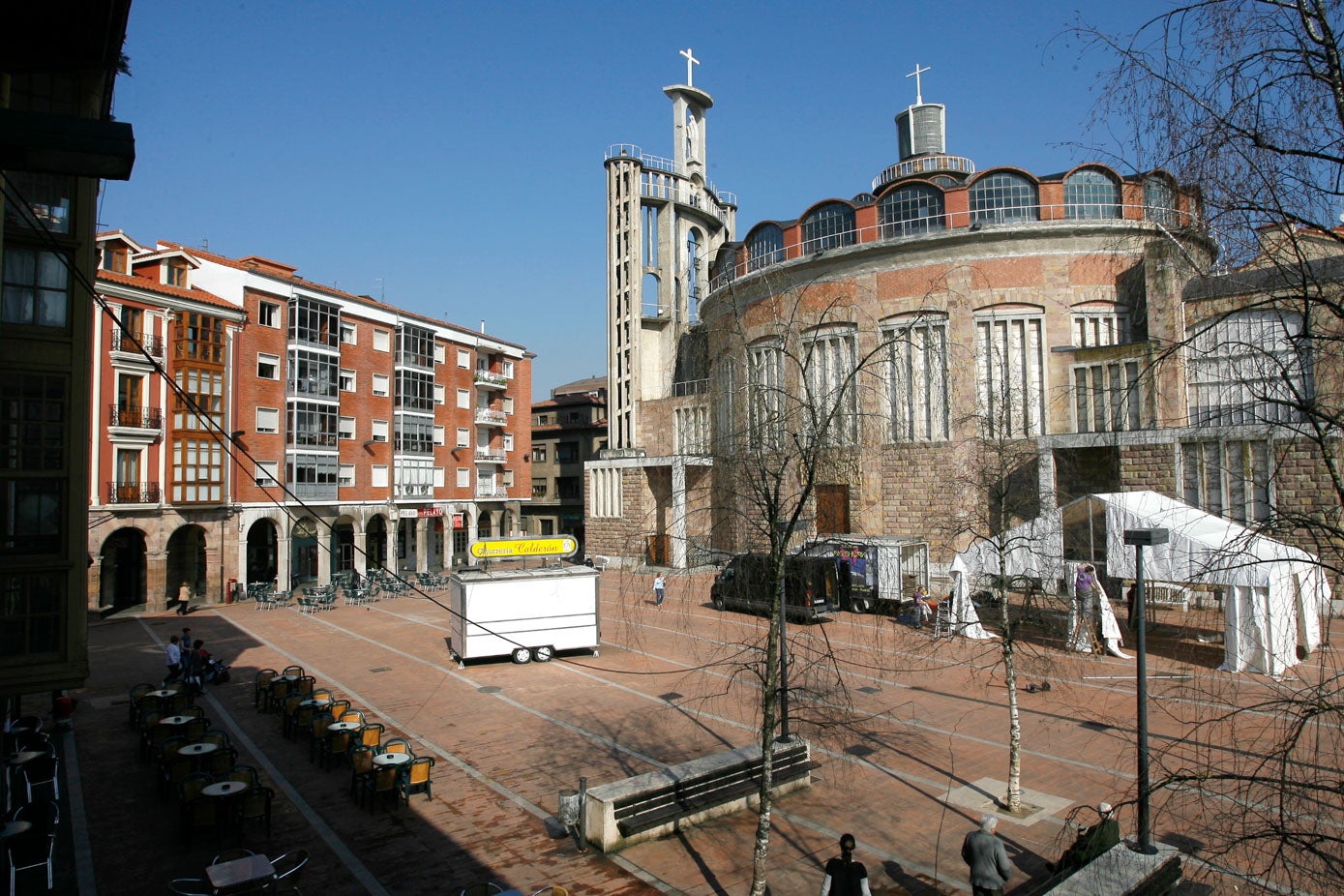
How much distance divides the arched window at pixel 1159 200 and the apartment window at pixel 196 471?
122 feet

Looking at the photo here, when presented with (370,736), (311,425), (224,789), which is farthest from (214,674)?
(311,425)

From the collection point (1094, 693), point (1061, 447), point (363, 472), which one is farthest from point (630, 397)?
point (1094, 693)

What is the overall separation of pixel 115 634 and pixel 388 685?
→ 50.7 feet

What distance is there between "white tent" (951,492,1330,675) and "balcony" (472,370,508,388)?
3657 cm

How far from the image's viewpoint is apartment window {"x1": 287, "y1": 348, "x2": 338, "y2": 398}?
131 feet

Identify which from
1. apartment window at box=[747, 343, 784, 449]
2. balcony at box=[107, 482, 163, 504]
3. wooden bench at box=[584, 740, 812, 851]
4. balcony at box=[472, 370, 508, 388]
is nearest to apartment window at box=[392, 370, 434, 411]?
balcony at box=[472, 370, 508, 388]

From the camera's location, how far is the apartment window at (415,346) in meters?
46.4

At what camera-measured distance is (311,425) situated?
4050cm

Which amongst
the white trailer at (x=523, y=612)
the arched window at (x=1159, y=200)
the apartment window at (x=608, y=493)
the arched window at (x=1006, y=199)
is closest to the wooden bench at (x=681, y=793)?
the arched window at (x=1159, y=200)

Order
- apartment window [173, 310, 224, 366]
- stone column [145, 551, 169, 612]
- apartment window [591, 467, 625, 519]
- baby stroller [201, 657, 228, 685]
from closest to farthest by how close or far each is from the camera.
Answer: baby stroller [201, 657, 228, 685] < stone column [145, 551, 169, 612] < apartment window [173, 310, 224, 366] < apartment window [591, 467, 625, 519]

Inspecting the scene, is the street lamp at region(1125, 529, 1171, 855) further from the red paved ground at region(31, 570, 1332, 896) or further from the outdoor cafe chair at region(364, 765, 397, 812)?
the outdoor cafe chair at region(364, 765, 397, 812)

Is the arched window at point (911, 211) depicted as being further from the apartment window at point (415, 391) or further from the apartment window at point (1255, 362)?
the apartment window at point (1255, 362)

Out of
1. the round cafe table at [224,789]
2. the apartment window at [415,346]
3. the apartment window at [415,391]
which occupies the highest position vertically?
the apartment window at [415,346]

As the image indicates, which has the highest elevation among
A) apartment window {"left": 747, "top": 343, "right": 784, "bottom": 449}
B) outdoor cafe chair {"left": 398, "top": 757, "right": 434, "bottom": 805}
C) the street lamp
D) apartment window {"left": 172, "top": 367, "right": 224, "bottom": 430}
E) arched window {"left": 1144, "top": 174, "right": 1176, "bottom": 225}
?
apartment window {"left": 172, "top": 367, "right": 224, "bottom": 430}
